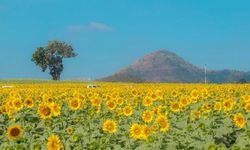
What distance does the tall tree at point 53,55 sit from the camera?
343 ft

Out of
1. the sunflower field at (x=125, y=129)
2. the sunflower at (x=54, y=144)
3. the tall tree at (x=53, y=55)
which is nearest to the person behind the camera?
the sunflower at (x=54, y=144)

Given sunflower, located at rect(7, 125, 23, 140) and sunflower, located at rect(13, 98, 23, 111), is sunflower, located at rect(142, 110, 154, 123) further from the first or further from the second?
sunflower, located at rect(13, 98, 23, 111)

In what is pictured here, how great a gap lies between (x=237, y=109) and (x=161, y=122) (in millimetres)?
3878

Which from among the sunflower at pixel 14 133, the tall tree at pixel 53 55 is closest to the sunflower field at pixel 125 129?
the sunflower at pixel 14 133

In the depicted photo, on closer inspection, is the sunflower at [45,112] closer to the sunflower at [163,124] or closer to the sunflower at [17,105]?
the sunflower at [17,105]

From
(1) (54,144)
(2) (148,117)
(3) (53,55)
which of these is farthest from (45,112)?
(3) (53,55)

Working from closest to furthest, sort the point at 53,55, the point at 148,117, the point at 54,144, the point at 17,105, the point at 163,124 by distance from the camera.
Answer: the point at 54,144
the point at 163,124
the point at 148,117
the point at 17,105
the point at 53,55

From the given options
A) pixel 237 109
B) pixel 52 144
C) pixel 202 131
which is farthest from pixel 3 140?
pixel 237 109

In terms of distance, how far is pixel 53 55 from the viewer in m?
105

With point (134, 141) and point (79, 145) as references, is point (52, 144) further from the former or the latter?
point (134, 141)

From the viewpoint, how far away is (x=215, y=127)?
9062mm

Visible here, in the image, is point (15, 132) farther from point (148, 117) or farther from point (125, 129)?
point (148, 117)

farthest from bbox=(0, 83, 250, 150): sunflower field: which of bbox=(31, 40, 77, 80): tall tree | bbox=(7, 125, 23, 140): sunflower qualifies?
bbox=(31, 40, 77, 80): tall tree

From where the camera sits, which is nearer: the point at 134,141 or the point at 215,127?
the point at 134,141
